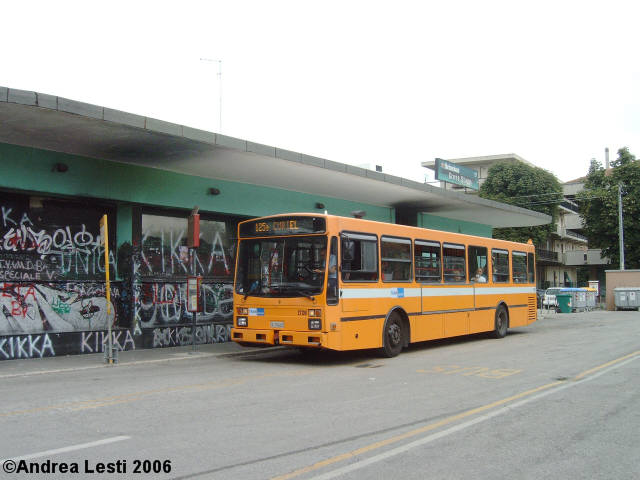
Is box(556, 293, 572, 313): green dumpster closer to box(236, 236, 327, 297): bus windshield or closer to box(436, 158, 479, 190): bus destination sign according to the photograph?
box(436, 158, 479, 190): bus destination sign

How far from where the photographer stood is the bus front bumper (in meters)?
11.8

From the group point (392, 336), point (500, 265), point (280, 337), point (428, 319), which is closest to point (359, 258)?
point (392, 336)

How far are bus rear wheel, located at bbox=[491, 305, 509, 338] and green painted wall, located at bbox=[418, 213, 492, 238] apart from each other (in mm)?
8107

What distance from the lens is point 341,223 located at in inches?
485

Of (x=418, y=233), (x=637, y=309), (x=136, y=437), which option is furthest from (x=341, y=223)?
(x=637, y=309)

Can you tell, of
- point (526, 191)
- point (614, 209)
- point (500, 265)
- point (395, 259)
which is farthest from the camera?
point (526, 191)

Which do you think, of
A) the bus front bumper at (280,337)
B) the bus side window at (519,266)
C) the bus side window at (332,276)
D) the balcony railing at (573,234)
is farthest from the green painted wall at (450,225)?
the balcony railing at (573,234)

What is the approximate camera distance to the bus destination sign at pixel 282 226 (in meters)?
12.3

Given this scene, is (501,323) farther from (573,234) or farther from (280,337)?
(573,234)

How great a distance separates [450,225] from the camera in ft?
96.0

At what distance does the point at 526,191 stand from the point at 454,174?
1848 centimetres

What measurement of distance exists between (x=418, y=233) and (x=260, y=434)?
9.12 metres

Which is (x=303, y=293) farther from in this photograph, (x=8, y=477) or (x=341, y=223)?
(x=8, y=477)

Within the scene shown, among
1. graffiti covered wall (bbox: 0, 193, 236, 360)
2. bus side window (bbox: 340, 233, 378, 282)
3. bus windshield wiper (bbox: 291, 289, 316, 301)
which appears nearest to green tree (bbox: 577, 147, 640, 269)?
graffiti covered wall (bbox: 0, 193, 236, 360)
